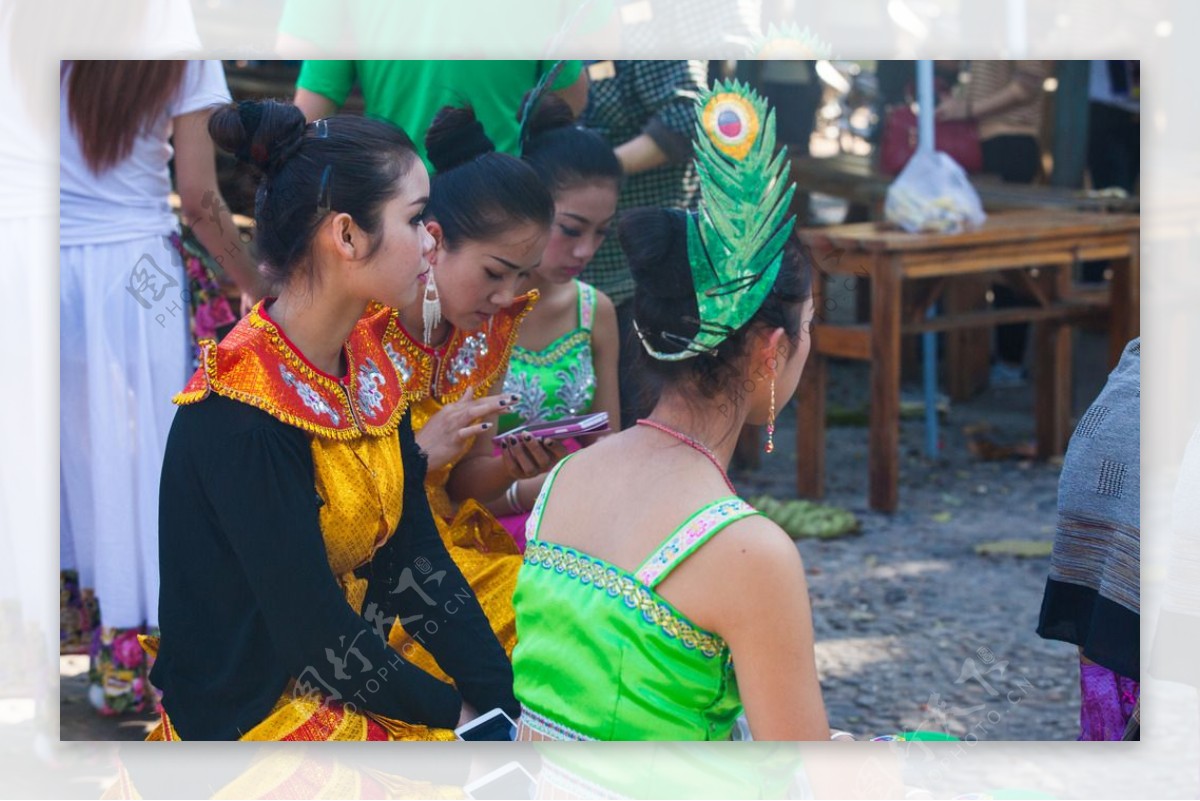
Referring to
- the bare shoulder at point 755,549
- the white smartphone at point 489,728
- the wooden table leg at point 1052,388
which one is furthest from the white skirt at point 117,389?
the wooden table leg at point 1052,388

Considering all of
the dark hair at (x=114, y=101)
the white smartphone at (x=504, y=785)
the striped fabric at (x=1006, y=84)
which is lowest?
the white smartphone at (x=504, y=785)

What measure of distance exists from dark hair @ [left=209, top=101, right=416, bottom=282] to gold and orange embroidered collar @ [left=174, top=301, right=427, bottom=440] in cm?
12

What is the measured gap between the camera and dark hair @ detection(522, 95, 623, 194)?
2.80 meters

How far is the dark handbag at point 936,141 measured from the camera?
19.9ft

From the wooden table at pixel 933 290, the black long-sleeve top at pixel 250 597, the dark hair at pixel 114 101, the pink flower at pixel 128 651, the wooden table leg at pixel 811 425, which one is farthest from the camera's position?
the wooden table leg at pixel 811 425

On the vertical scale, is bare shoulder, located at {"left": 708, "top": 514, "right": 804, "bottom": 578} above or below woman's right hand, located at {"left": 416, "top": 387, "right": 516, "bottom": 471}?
below

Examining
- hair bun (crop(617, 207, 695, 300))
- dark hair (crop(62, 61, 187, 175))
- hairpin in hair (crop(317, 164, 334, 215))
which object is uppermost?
dark hair (crop(62, 61, 187, 175))

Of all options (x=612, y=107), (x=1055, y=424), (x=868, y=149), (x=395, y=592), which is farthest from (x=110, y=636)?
(x=868, y=149)

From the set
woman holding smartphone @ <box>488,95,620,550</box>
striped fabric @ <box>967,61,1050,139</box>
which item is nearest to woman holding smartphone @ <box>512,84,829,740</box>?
woman holding smartphone @ <box>488,95,620,550</box>

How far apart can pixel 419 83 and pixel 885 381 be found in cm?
220

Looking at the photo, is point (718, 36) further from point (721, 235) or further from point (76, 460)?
point (76, 460)

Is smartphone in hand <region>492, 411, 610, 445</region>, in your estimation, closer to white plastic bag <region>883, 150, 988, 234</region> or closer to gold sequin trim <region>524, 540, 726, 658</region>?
gold sequin trim <region>524, 540, 726, 658</region>

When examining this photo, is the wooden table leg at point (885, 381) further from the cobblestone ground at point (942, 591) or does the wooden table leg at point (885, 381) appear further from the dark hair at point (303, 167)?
the dark hair at point (303, 167)

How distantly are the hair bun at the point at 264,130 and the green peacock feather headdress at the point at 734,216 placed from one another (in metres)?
0.59
